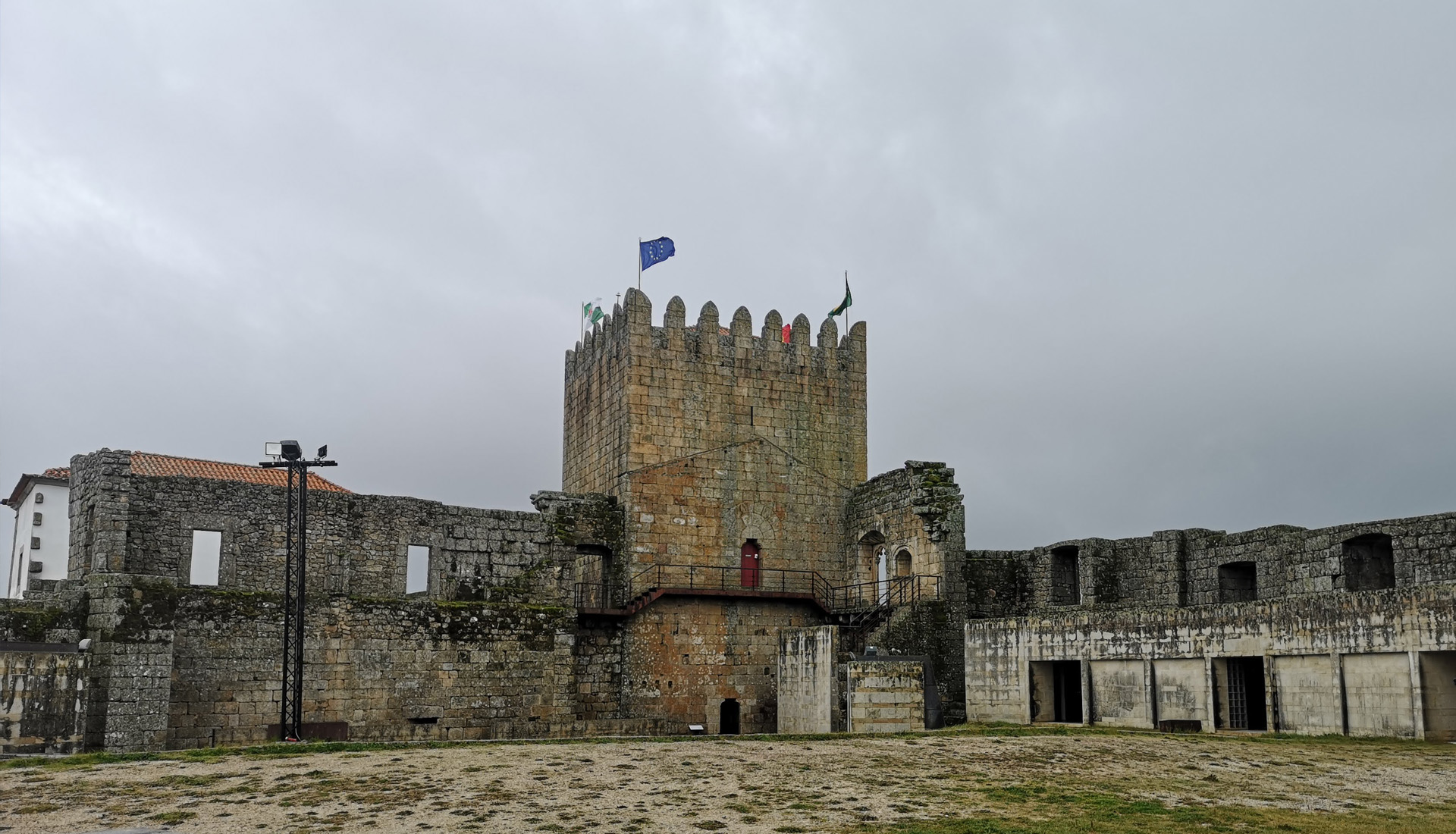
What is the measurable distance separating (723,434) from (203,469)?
17.7 meters

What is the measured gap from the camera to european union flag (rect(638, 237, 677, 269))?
32.8 meters

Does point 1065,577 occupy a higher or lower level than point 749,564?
lower

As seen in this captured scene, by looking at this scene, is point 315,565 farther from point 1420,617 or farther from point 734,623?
point 1420,617

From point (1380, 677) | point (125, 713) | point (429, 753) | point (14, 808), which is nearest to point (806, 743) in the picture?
point (429, 753)

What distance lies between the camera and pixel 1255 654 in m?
21.7

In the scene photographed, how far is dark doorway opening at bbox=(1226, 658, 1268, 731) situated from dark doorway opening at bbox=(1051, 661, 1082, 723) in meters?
3.68

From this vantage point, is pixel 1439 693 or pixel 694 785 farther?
pixel 1439 693

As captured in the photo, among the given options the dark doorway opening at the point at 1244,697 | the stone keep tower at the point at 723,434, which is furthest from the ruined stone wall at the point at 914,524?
the dark doorway opening at the point at 1244,697

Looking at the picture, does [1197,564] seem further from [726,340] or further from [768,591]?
[726,340]

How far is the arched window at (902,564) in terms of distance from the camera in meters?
30.9

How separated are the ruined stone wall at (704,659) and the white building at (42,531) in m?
23.9

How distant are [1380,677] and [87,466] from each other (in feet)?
79.5

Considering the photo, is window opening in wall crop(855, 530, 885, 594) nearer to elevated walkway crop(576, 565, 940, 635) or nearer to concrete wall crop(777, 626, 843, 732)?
elevated walkway crop(576, 565, 940, 635)

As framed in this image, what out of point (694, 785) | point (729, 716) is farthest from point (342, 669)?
point (694, 785)
